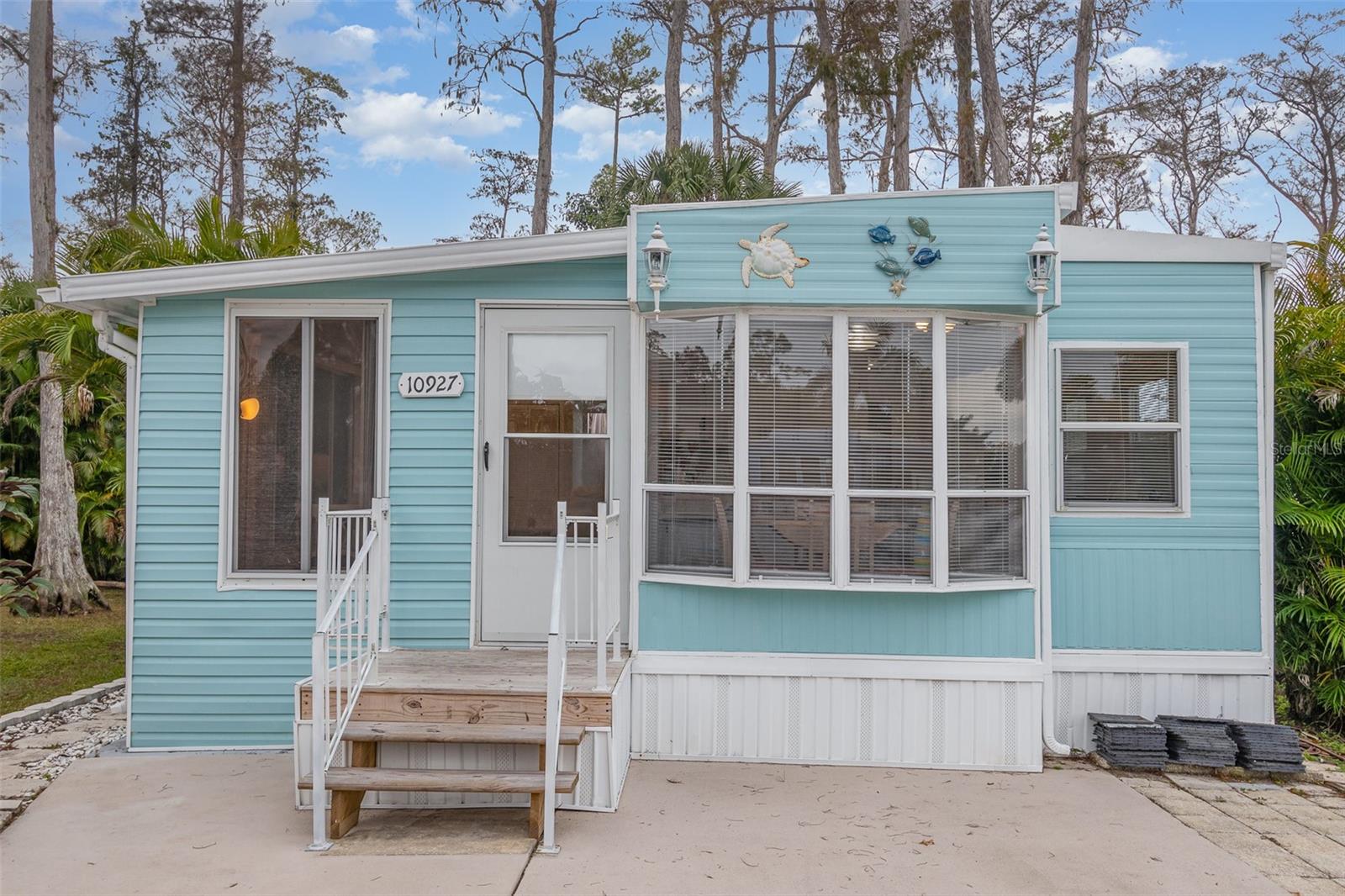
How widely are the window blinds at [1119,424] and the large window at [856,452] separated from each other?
1.93 ft

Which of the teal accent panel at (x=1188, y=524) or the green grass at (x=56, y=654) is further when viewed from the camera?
the green grass at (x=56, y=654)

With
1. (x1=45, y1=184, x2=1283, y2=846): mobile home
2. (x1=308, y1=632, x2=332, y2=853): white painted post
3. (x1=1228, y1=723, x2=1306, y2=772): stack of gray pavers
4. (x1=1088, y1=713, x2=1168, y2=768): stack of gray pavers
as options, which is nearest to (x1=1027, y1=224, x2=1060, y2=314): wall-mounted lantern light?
(x1=45, y1=184, x2=1283, y2=846): mobile home

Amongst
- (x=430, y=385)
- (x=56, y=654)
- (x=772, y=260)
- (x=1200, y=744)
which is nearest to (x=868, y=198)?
(x=772, y=260)

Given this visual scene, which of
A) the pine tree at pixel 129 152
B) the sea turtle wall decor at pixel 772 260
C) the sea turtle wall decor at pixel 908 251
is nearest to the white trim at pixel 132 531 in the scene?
the sea turtle wall decor at pixel 772 260

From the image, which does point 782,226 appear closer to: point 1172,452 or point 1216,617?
point 1172,452

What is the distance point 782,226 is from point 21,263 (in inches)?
720

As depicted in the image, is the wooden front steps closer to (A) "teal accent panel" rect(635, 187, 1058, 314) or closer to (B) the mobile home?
(B) the mobile home

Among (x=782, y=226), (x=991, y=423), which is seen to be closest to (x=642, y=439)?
(x=782, y=226)

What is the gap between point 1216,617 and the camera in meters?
4.90

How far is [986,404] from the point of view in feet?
14.9

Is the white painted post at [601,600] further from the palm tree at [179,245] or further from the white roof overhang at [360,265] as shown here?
the palm tree at [179,245]

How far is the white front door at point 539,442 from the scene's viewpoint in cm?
484

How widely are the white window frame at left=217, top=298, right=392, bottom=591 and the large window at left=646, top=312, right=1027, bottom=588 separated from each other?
5.12 feet

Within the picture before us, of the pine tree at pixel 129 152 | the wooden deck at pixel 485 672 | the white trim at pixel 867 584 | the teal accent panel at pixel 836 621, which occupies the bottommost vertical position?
the wooden deck at pixel 485 672
